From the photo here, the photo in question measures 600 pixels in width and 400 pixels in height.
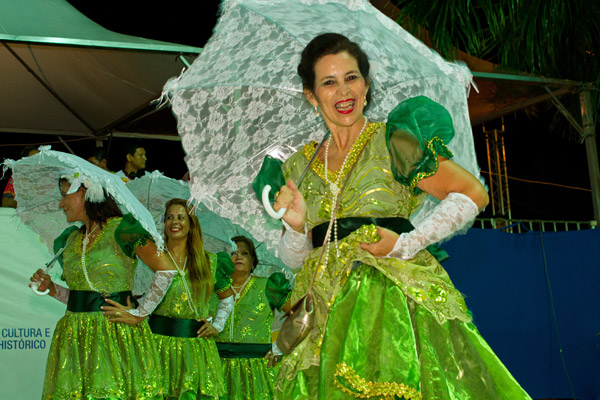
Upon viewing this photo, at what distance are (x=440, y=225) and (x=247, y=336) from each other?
4.22 m

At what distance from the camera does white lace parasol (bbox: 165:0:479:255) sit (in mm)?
2820

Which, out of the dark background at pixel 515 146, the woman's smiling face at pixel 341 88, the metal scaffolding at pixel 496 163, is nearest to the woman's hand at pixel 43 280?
the woman's smiling face at pixel 341 88

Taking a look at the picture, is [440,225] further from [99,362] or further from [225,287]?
[225,287]

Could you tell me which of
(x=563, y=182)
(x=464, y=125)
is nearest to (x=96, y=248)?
(x=464, y=125)

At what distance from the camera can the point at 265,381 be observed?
19.6 feet

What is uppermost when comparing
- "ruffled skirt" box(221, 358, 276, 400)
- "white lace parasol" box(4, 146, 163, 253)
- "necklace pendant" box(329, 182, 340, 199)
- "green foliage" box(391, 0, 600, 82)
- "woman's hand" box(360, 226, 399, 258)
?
"green foliage" box(391, 0, 600, 82)

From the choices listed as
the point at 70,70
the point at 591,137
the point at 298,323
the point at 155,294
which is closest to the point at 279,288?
the point at 155,294

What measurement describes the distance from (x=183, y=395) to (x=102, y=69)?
3444 millimetres

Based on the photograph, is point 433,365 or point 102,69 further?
point 102,69

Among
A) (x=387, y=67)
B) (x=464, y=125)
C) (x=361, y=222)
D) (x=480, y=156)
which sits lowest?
(x=361, y=222)

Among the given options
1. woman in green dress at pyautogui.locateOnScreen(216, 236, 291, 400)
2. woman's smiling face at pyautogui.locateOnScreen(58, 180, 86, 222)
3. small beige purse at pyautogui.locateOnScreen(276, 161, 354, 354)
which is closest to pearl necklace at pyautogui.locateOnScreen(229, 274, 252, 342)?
woman in green dress at pyautogui.locateOnScreen(216, 236, 291, 400)

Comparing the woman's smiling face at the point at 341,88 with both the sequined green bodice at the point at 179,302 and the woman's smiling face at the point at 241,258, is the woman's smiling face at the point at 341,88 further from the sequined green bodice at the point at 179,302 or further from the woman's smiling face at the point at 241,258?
the woman's smiling face at the point at 241,258

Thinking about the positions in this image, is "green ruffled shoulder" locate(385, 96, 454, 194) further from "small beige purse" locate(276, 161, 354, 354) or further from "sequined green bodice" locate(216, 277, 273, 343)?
"sequined green bodice" locate(216, 277, 273, 343)

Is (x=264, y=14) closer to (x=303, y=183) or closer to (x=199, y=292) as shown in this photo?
(x=303, y=183)
